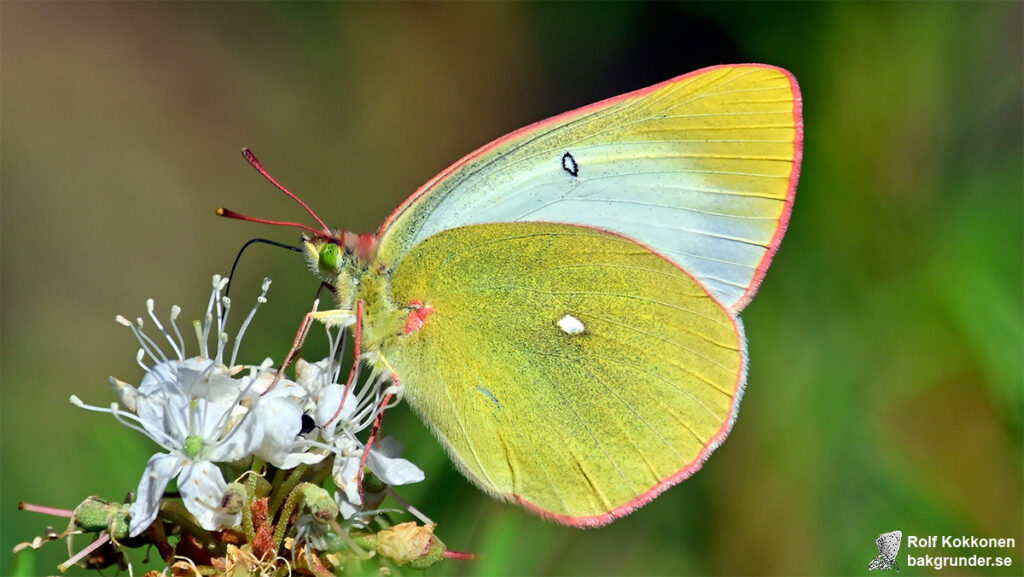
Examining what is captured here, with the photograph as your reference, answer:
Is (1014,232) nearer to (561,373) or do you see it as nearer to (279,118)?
(561,373)

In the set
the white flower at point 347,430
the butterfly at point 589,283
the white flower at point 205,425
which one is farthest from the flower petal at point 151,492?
the butterfly at point 589,283

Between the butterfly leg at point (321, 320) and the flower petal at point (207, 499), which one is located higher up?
the butterfly leg at point (321, 320)

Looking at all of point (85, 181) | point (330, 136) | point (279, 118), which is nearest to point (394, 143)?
point (330, 136)

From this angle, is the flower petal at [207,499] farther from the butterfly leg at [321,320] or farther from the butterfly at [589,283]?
the butterfly at [589,283]

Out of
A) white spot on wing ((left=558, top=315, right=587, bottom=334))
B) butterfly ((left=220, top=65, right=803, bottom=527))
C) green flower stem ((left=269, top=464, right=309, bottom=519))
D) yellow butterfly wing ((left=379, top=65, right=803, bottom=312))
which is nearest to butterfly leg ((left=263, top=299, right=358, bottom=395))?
butterfly ((left=220, top=65, right=803, bottom=527))

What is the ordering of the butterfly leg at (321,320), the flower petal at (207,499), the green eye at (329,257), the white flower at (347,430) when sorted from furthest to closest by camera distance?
the green eye at (329,257) < the butterfly leg at (321,320) < the white flower at (347,430) < the flower petal at (207,499)

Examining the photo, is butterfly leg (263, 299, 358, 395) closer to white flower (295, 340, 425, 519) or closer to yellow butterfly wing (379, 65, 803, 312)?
white flower (295, 340, 425, 519)

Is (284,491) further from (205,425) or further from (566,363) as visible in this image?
(566,363)

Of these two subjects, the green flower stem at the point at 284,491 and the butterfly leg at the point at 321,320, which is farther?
the butterfly leg at the point at 321,320
